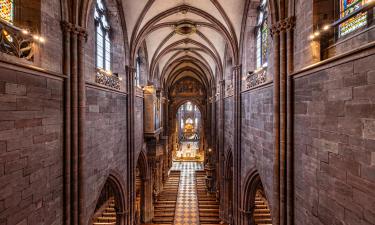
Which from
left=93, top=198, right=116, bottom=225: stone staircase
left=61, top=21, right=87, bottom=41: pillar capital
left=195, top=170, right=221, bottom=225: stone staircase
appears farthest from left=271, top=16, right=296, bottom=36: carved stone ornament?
left=195, top=170, right=221, bottom=225: stone staircase

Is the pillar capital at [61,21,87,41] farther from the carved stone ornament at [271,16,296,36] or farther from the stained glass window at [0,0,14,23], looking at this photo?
the carved stone ornament at [271,16,296,36]

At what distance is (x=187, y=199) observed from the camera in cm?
1786

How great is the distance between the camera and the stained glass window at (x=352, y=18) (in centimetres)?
368

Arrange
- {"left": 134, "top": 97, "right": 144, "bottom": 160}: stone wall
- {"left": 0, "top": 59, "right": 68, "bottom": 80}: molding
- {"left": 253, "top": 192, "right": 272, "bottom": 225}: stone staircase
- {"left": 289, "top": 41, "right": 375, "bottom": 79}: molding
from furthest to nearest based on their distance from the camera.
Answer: {"left": 253, "top": 192, "right": 272, "bottom": 225}: stone staircase
{"left": 134, "top": 97, "right": 144, "bottom": 160}: stone wall
{"left": 0, "top": 59, "right": 68, "bottom": 80}: molding
{"left": 289, "top": 41, "right": 375, "bottom": 79}: molding

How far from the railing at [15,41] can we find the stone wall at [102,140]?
209 cm

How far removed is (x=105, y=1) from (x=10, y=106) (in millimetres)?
6473

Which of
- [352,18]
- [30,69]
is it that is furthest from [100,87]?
[352,18]

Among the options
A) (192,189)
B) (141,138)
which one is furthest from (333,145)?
(192,189)

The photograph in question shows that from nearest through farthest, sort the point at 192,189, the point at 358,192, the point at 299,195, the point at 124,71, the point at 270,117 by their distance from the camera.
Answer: the point at 358,192, the point at 299,195, the point at 270,117, the point at 124,71, the point at 192,189

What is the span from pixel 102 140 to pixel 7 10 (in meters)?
4.42

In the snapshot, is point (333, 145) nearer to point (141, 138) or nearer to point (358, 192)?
point (358, 192)

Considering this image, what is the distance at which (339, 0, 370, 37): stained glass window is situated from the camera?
12.1ft

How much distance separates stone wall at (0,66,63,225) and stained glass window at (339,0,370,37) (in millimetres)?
6102

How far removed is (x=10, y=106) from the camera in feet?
12.6
